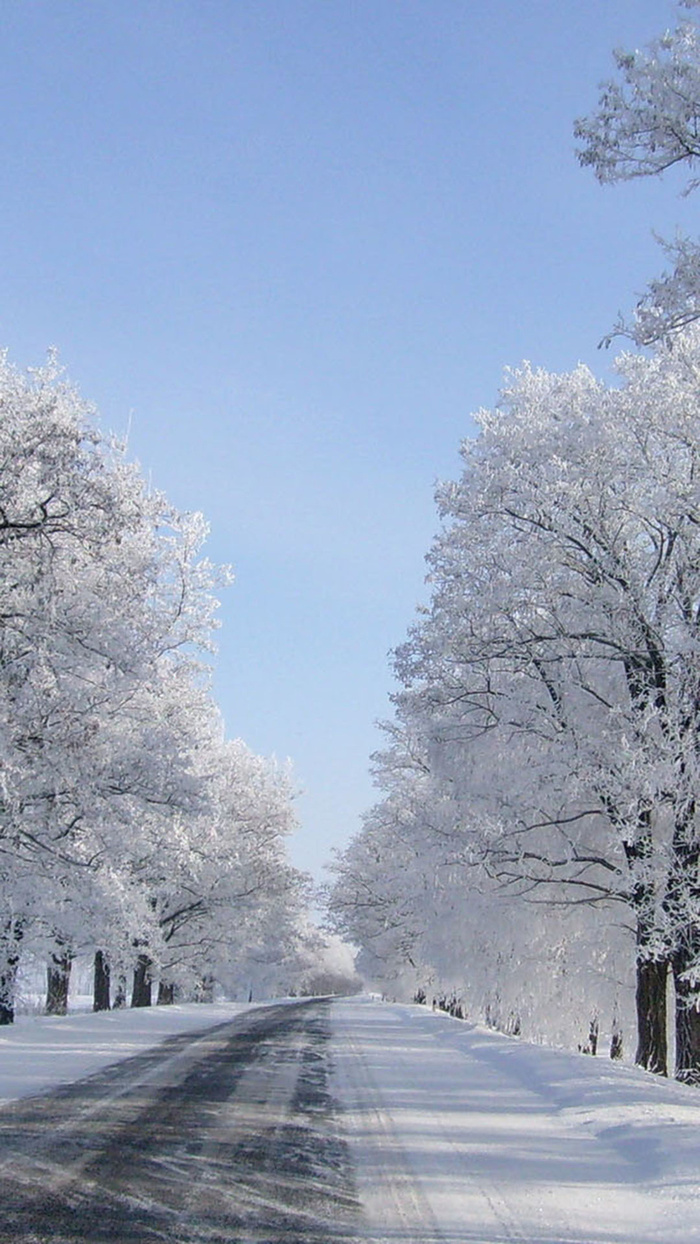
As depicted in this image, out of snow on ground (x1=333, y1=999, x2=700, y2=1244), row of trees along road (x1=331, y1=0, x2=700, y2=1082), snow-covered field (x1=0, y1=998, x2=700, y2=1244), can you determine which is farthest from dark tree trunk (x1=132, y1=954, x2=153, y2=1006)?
snow on ground (x1=333, y1=999, x2=700, y2=1244)

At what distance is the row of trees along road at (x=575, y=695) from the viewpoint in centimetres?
1448

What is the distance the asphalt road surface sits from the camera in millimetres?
6105

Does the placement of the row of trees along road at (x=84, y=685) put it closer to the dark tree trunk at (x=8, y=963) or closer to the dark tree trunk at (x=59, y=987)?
the dark tree trunk at (x=8, y=963)

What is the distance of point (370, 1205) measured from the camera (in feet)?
22.4

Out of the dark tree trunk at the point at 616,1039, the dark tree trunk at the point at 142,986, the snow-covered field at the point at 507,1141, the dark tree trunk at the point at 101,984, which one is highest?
the snow-covered field at the point at 507,1141

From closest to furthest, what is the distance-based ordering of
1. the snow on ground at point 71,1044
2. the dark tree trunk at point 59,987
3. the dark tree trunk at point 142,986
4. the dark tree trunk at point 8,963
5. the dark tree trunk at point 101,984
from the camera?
the snow on ground at point 71,1044, the dark tree trunk at point 8,963, the dark tree trunk at point 59,987, the dark tree trunk at point 101,984, the dark tree trunk at point 142,986

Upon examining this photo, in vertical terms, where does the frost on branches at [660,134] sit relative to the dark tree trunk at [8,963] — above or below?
above

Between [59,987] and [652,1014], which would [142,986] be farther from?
[652,1014]

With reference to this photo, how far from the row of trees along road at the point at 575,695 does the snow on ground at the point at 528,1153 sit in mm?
2393

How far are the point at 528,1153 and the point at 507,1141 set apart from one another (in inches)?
23.5

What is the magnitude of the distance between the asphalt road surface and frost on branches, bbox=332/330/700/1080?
5172 millimetres

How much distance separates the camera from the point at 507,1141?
9.20m

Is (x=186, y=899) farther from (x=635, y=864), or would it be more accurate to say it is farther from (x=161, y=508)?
(x=635, y=864)


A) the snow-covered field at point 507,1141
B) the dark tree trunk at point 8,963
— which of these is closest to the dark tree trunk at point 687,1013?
the snow-covered field at point 507,1141
